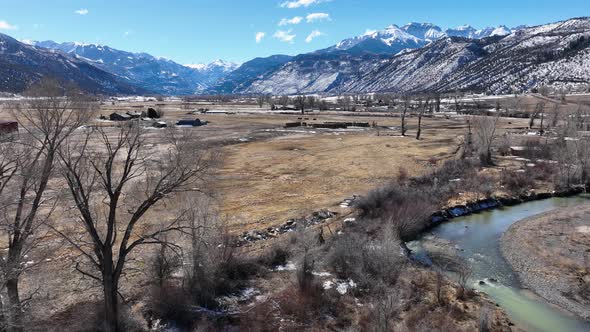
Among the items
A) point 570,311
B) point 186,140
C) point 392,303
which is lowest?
point 570,311

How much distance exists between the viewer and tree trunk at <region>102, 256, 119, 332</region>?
62.8ft

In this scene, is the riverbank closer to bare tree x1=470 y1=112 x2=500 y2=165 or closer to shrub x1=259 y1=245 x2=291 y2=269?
shrub x1=259 y1=245 x2=291 y2=269

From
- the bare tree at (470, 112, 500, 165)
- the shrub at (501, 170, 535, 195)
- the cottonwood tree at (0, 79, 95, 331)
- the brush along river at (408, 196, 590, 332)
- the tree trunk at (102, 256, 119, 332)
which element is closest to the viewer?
the cottonwood tree at (0, 79, 95, 331)

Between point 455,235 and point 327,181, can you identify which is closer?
point 455,235

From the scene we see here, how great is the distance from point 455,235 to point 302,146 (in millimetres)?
45285

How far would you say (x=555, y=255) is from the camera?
32.2 metres

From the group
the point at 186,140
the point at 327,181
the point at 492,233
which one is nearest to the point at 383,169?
the point at 327,181

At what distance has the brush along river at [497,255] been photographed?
2397cm

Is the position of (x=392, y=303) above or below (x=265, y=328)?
above

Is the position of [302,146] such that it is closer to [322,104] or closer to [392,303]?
[392,303]

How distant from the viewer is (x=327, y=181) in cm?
5262

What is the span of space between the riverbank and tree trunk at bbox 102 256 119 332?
76.2 feet

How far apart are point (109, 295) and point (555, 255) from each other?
2926 centimetres

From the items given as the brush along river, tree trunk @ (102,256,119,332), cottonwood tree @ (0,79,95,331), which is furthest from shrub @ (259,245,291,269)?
cottonwood tree @ (0,79,95,331)
